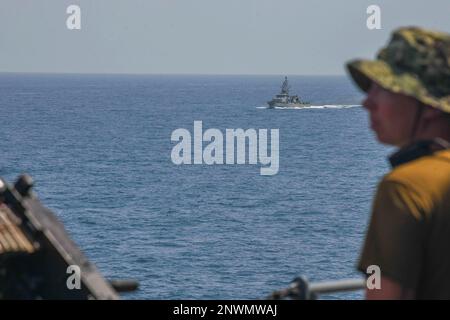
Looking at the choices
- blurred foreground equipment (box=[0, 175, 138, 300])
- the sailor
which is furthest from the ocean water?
the sailor

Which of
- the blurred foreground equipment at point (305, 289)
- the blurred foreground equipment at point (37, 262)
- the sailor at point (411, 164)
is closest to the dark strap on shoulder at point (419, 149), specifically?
the sailor at point (411, 164)

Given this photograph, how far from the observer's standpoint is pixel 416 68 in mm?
3357

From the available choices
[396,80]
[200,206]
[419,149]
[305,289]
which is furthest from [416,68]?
[200,206]

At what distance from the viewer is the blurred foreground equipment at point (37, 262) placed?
445 centimetres

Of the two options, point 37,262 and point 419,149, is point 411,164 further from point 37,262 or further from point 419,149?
point 37,262

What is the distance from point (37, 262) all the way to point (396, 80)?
214 centimetres

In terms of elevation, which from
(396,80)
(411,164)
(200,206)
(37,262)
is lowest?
(200,206)

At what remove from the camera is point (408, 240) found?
3.14 m

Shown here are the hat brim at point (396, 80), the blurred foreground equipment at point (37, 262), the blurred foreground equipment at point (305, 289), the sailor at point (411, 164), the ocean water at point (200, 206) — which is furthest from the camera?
the ocean water at point (200, 206)

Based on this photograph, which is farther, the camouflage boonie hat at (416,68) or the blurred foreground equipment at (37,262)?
the blurred foreground equipment at (37,262)

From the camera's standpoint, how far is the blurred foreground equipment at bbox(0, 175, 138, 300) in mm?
4453

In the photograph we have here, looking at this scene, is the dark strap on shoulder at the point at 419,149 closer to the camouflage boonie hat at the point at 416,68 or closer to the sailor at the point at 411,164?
the sailor at the point at 411,164

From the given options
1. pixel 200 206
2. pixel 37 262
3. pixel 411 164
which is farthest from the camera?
pixel 200 206

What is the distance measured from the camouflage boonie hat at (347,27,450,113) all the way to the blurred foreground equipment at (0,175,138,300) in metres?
1.86
